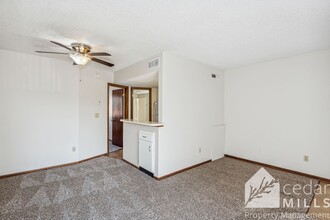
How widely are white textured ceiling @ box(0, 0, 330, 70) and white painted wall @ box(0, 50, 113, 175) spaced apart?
49 centimetres

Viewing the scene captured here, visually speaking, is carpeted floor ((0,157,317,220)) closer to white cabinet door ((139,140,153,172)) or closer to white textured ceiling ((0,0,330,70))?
white cabinet door ((139,140,153,172))

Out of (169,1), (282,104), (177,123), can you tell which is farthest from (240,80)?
(169,1)

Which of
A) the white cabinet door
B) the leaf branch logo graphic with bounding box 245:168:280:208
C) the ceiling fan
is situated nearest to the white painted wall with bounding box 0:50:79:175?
the ceiling fan

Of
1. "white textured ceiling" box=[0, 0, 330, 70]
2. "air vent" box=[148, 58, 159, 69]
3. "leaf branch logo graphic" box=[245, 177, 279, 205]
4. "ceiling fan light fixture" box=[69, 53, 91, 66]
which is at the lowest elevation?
"leaf branch logo graphic" box=[245, 177, 279, 205]

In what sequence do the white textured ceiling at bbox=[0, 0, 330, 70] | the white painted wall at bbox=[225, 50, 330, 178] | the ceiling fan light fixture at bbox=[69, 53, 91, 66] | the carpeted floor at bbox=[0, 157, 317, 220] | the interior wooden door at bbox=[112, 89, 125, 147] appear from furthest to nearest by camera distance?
the interior wooden door at bbox=[112, 89, 125, 147], the white painted wall at bbox=[225, 50, 330, 178], the ceiling fan light fixture at bbox=[69, 53, 91, 66], the carpeted floor at bbox=[0, 157, 317, 220], the white textured ceiling at bbox=[0, 0, 330, 70]

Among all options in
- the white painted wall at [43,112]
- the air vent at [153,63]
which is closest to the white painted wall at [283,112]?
the air vent at [153,63]

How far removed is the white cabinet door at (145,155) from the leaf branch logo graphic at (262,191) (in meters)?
1.75

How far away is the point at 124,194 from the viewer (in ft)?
8.17

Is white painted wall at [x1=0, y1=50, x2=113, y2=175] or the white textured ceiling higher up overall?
the white textured ceiling

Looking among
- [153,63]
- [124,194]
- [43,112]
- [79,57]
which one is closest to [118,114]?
→ [43,112]

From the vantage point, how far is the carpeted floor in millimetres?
2055

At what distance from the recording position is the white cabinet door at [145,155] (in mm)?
3182

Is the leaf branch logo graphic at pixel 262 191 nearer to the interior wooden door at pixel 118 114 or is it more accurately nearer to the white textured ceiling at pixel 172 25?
the white textured ceiling at pixel 172 25

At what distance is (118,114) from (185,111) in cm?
284
